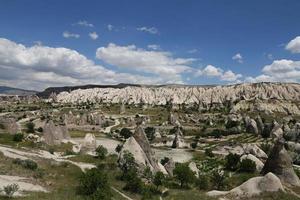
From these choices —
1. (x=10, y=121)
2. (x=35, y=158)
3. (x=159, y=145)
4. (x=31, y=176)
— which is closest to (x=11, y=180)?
(x=31, y=176)

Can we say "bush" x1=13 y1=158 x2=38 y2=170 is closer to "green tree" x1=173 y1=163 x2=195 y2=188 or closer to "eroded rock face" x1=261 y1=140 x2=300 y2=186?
"green tree" x1=173 y1=163 x2=195 y2=188

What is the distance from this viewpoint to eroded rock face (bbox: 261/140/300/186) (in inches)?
2100

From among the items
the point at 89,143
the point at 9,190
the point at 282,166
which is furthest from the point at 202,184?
the point at 89,143

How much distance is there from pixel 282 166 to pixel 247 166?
13.2 metres

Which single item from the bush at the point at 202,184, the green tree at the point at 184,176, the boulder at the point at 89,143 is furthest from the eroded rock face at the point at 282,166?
the boulder at the point at 89,143

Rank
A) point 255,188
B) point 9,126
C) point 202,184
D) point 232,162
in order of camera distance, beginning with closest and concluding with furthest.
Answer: point 255,188 → point 202,184 → point 232,162 → point 9,126

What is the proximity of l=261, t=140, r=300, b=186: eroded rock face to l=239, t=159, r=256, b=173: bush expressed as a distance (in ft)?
30.3

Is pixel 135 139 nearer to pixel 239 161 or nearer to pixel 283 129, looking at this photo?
pixel 239 161

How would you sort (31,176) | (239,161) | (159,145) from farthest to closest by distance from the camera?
(159,145) → (239,161) → (31,176)

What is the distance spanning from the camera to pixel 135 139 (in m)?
57.8

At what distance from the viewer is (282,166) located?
5494 centimetres

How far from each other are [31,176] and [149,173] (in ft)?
50.8

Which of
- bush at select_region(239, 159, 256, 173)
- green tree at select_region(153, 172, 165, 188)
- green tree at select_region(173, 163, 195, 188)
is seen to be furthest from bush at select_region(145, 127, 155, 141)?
green tree at select_region(153, 172, 165, 188)

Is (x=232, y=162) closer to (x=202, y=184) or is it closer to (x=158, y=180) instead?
(x=202, y=184)
